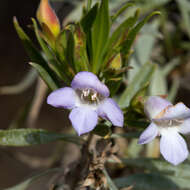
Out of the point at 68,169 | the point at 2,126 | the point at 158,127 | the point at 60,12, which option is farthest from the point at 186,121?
the point at 2,126

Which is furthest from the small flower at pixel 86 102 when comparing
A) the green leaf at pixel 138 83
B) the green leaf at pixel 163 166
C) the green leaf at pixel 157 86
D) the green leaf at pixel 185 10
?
the green leaf at pixel 185 10

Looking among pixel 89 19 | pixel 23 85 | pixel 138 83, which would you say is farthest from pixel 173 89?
pixel 89 19

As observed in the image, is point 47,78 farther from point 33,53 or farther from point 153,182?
point 153,182

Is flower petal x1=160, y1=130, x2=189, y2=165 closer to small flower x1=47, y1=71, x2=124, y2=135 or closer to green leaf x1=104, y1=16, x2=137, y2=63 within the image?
small flower x1=47, y1=71, x2=124, y2=135

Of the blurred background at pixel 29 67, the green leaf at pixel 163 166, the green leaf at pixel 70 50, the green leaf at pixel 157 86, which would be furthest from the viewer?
the blurred background at pixel 29 67

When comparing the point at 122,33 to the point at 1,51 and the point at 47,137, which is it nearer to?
the point at 47,137

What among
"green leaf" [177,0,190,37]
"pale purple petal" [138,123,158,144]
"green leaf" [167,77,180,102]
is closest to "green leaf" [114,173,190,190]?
"pale purple petal" [138,123,158,144]

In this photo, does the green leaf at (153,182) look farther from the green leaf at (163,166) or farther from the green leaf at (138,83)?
the green leaf at (138,83)
